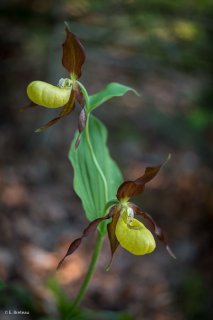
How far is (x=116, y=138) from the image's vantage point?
4242 millimetres

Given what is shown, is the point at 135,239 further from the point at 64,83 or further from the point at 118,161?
the point at 118,161

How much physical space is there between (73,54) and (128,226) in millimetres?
675

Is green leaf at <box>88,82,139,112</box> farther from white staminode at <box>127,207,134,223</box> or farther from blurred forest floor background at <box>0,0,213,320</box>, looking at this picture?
blurred forest floor background at <box>0,0,213,320</box>

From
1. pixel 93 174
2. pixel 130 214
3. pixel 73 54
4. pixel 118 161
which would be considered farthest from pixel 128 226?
pixel 118 161

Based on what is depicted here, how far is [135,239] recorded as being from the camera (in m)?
1.53

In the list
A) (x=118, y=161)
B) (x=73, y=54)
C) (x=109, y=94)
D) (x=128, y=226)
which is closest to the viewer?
(x=73, y=54)

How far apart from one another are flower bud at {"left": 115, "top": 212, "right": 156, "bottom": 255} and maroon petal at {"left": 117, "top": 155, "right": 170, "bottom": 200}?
12 cm

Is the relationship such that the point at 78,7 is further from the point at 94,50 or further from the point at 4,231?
the point at 4,231

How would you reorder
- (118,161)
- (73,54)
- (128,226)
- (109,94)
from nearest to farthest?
1. (73,54)
2. (128,226)
3. (109,94)
4. (118,161)

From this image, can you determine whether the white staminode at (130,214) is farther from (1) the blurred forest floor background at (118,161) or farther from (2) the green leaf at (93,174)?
(1) the blurred forest floor background at (118,161)

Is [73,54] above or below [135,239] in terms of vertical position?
above

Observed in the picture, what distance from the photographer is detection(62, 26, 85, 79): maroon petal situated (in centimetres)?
144

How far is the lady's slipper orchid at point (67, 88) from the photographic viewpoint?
4.80ft

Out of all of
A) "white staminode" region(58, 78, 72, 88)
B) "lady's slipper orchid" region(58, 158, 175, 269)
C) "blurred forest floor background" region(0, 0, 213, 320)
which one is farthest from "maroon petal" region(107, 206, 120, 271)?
"blurred forest floor background" region(0, 0, 213, 320)
